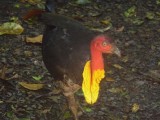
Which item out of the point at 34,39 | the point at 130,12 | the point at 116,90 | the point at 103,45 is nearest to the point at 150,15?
the point at 130,12

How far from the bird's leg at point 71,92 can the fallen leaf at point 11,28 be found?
165cm

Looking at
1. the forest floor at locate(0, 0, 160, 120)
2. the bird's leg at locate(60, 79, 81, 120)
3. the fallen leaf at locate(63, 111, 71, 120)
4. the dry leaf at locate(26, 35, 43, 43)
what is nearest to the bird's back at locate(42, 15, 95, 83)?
the bird's leg at locate(60, 79, 81, 120)

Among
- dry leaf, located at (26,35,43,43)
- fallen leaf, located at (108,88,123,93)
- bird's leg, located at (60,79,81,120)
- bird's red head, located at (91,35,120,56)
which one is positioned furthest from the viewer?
dry leaf, located at (26,35,43,43)

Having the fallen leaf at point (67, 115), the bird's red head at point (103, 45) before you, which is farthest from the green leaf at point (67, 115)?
the bird's red head at point (103, 45)

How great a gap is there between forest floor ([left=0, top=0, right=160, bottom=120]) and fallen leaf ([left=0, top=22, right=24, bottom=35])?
0.19 feet

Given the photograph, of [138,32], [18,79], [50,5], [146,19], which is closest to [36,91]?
[18,79]

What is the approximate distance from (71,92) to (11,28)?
1.78 m

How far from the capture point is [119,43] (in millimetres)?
6148

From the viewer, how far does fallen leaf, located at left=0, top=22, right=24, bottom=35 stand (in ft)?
19.4

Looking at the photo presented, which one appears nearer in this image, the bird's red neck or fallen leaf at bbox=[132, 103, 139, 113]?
the bird's red neck

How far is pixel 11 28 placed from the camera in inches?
235

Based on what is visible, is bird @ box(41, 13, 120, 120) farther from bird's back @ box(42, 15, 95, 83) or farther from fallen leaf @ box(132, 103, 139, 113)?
fallen leaf @ box(132, 103, 139, 113)

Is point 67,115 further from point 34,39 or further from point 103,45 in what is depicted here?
point 34,39

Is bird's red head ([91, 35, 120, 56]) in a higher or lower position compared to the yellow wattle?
higher
